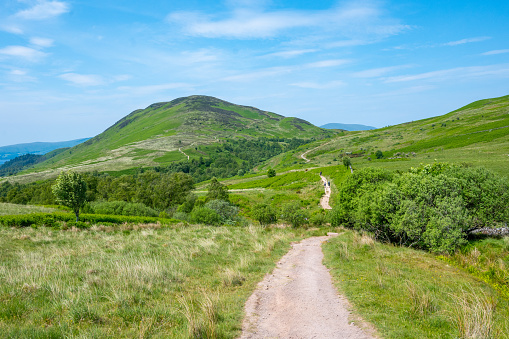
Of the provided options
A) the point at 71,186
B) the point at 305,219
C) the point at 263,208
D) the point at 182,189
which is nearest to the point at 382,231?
the point at 305,219

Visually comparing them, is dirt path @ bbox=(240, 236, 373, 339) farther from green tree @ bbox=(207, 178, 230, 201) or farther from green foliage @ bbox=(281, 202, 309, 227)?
green tree @ bbox=(207, 178, 230, 201)

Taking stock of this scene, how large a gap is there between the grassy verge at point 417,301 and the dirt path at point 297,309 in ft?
2.31

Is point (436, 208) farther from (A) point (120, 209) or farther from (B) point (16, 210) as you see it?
(B) point (16, 210)

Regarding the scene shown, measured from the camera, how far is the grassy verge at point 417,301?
723 cm

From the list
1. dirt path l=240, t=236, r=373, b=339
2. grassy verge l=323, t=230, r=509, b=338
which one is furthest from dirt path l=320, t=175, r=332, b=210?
dirt path l=240, t=236, r=373, b=339

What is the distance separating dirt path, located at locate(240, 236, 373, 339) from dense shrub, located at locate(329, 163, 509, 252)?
14144 millimetres

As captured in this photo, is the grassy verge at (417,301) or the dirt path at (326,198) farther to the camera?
the dirt path at (326,198)

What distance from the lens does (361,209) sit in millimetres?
29297

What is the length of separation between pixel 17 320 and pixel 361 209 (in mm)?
28552

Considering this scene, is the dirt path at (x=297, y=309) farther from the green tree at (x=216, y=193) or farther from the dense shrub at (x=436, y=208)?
the green tree at (x=216, y=193)

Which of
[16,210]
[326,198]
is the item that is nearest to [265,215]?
[326,198]

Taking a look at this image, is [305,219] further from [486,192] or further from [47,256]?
[47,256]

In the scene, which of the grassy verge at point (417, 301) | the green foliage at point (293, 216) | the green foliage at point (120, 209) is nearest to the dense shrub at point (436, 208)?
the grassy verge at point (417, 301)

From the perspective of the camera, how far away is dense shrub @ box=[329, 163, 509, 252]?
874 inches
